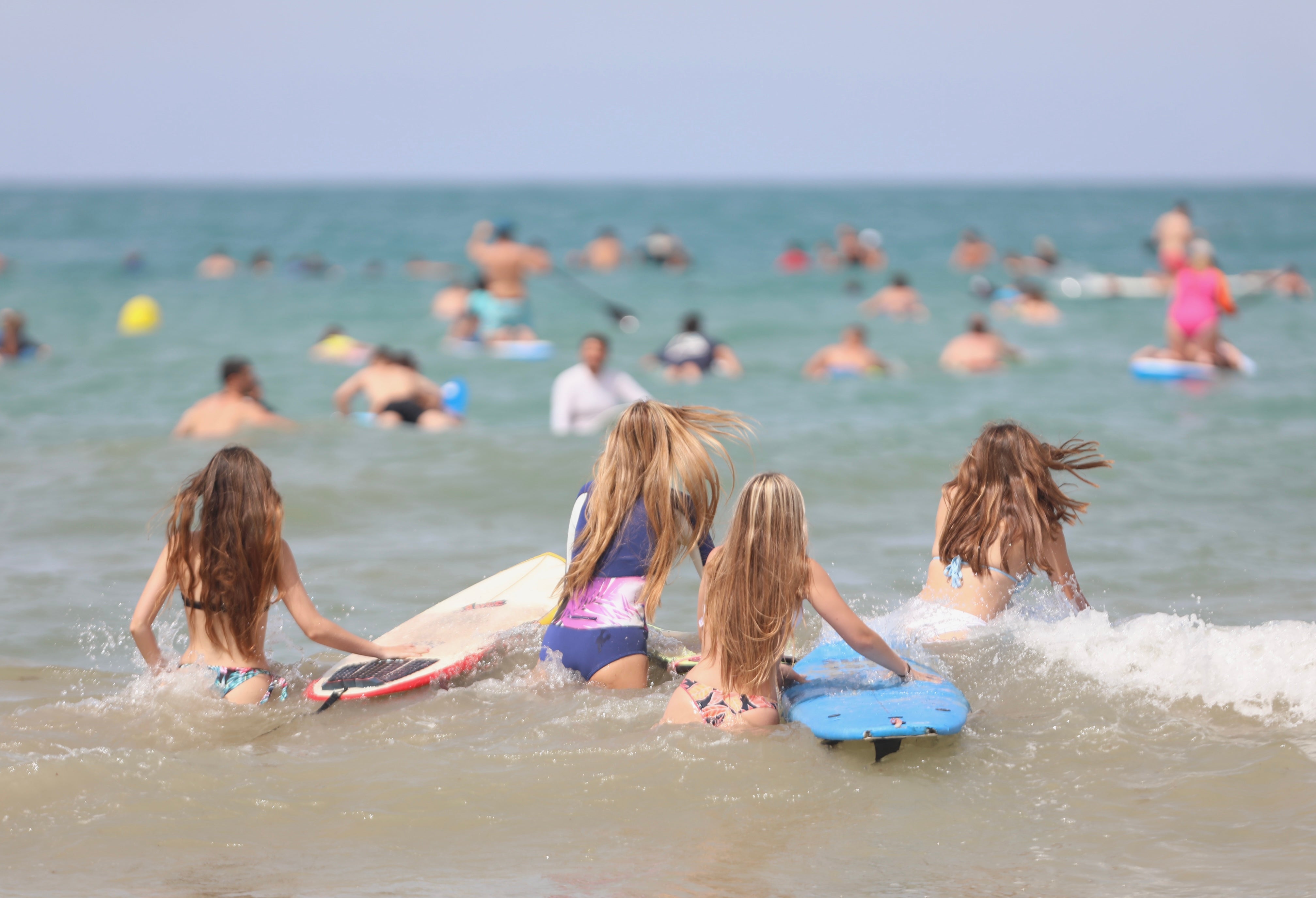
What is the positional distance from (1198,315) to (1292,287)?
357 inches

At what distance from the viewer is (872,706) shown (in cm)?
369

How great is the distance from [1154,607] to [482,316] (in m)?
11.2

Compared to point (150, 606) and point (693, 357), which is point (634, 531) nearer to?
point (150, 606)

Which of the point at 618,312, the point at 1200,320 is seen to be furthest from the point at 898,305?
the point at 1200,320

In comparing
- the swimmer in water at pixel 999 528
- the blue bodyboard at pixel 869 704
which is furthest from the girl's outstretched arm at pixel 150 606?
the swimmer in water at pixel 999 528

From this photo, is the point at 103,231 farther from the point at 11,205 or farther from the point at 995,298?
the point at 995,298

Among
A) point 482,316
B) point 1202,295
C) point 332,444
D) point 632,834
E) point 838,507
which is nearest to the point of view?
point 632,834

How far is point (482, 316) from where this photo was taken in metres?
15.6

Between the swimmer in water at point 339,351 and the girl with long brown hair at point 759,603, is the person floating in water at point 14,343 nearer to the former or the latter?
the swimmer in water at point 339,351

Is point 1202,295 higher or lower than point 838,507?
higher

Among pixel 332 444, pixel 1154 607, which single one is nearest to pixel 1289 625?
pixel 1154 607

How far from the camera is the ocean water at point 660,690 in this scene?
3.21 m

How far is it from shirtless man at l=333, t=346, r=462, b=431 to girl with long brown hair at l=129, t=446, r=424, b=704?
18.9 feet

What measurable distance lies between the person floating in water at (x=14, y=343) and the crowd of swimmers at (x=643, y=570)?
11.8 m
